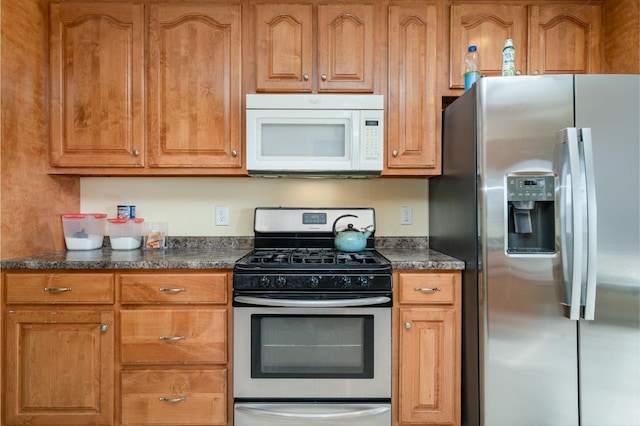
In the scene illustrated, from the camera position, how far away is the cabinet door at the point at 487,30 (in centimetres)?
187

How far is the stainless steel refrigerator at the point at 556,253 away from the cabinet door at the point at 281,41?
37.2 inches

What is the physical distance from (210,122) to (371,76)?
92 cm

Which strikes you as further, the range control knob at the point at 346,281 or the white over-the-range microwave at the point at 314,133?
the white over-the-range microwave at the point at 314,133

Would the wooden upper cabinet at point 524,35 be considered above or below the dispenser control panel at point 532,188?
above

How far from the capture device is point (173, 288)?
1.59 m

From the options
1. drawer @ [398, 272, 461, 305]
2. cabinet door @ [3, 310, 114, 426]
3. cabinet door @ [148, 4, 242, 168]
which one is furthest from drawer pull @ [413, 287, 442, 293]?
cabinet door @ [3, 310, 114, 426]

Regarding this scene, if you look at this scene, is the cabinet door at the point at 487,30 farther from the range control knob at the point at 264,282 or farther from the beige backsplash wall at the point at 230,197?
the range control knob at the point at 264,282

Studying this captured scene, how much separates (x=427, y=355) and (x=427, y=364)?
4 centimetres

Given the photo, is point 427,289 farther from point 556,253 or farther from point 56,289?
point 56,289

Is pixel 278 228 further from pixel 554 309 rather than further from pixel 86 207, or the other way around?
pixel 554 309

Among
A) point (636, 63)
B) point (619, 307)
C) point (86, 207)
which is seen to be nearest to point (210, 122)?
point (86, 207)

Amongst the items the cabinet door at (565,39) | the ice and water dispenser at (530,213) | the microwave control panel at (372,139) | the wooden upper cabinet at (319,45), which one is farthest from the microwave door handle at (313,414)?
the cabinet door at (565,39)

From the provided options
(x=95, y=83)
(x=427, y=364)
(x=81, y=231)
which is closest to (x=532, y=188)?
(x=427, y=364)

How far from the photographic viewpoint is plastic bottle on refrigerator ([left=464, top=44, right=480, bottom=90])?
1.74m
